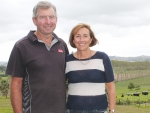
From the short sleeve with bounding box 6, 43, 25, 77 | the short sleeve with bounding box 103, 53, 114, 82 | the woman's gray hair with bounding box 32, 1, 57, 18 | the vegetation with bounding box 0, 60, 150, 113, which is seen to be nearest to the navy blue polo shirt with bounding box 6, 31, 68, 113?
the short sleeve with bounding box 6, 43, 25, 77

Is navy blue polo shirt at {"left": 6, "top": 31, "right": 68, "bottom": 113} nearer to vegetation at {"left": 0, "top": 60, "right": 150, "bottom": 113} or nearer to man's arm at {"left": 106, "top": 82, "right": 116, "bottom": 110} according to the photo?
man's arm at {"left": 106, "top": 82, "right": 116, "bottom": 110}

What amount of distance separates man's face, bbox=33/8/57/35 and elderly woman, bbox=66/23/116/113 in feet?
1.24

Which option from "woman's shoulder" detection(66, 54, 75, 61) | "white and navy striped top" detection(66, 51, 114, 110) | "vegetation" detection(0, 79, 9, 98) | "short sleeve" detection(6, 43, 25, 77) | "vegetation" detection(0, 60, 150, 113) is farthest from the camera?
"vegetation" detection(0, 79, 9, 98)

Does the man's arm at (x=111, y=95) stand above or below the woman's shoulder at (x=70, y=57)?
below

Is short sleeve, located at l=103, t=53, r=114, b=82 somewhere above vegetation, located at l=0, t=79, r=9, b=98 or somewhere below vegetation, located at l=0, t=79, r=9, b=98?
above

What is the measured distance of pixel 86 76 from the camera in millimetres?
4051

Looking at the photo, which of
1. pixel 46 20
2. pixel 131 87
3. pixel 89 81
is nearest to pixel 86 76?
pixel 89 81

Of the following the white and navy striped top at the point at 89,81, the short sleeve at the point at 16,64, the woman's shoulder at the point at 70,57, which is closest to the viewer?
the short sleeve at the point at 16,64

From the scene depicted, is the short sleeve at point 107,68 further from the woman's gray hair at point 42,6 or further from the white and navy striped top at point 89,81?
the woman's gray hair at point 42,6

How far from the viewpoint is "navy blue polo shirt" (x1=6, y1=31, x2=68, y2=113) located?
381 centimetres

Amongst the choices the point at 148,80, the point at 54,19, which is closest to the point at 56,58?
the point at 54,19

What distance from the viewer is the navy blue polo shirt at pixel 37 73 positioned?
150 inches

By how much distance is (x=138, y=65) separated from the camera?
110875 mm

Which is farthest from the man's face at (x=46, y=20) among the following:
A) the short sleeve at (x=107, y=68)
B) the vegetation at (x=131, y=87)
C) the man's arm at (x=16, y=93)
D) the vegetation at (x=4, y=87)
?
the vegetation at (x=4, y=87)
